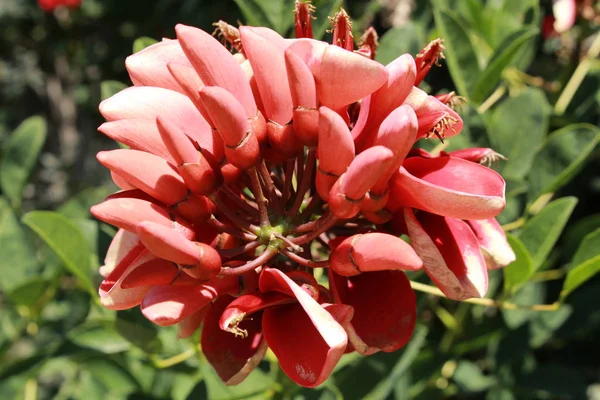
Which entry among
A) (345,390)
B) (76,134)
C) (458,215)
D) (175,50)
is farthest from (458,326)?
(76,134)

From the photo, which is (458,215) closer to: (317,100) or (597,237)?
(317,100)

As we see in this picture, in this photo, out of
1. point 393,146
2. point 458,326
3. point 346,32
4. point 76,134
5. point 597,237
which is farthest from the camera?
point 76,134

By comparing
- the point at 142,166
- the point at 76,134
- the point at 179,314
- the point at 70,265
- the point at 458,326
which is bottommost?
the point at 76,134

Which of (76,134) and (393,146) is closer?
(393,146)

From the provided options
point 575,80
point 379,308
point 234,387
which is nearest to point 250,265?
point 379,308

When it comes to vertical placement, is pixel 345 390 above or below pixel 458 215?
below

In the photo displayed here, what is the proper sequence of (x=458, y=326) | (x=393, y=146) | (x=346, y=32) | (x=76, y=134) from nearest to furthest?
1. (x=393, y=146)
2. (x=346, y=32)
3. (x=458, y=326)
4. (x=76, y=134)

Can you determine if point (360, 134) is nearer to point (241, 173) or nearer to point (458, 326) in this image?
point (241, 173)
